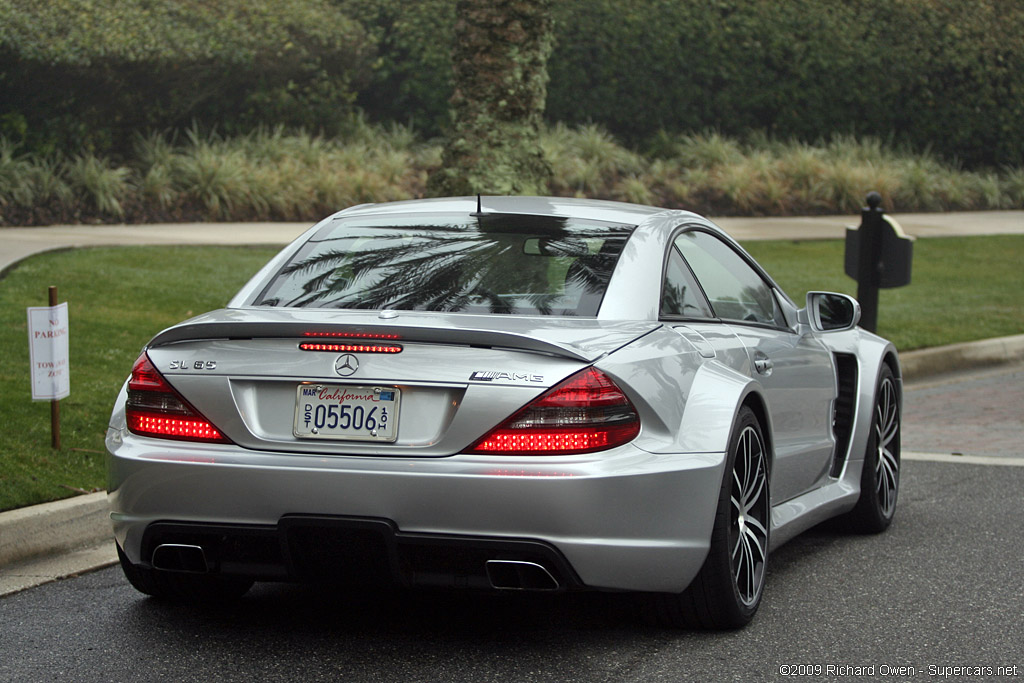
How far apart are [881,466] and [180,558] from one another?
3.45 m

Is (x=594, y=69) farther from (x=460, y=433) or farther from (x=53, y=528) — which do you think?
(x=460, y=433)

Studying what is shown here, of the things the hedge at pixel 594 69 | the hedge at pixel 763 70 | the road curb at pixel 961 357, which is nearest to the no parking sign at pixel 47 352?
the road curb at pixel 961 357

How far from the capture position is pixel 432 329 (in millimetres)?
4270

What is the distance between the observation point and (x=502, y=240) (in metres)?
5.08

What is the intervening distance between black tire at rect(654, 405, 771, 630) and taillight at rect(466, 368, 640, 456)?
0.61 m

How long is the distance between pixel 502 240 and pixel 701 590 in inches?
54.5

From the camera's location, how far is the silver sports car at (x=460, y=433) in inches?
164

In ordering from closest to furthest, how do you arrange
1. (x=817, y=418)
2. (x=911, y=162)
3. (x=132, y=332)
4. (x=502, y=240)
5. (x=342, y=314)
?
(x=342, y=314) → (x=502, y=240) → (x=817, y=418) → (x=132, y=332) → (x=911, y=162)

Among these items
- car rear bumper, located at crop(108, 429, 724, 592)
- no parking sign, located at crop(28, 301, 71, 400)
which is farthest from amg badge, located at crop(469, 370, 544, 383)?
no parking sign, located at crop(28, 301, 71, 400)

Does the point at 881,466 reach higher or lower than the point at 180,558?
lower

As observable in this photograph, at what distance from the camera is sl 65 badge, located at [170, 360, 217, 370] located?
4.39 m

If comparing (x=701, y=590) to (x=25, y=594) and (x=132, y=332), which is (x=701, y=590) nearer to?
(x=25, y=594)

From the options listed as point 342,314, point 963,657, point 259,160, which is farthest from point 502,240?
point 259,160

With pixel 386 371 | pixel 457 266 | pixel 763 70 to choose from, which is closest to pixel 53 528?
pixel 457 266
